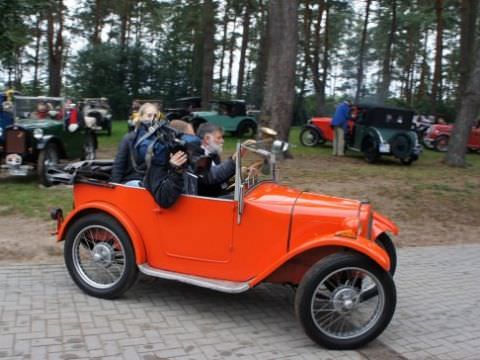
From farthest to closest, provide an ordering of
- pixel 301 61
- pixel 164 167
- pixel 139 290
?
pixel 301 61 < pixel 139 290 < pixel 164 167

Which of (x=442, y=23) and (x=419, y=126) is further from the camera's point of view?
(x=442, y=23)

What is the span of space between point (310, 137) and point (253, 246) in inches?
601

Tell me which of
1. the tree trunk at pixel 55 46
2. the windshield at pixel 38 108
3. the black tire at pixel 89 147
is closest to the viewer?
the windshield at pixel 38 108

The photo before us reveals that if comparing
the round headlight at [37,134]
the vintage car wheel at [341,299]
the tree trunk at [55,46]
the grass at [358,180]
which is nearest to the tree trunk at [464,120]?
the grass at [358,180]

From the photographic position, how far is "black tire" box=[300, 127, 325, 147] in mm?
19047

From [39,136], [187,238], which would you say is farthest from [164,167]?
[39,136]

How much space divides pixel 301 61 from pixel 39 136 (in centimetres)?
3316

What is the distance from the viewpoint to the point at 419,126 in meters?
23.0

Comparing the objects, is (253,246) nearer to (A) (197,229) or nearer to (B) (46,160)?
(A) (197,229)

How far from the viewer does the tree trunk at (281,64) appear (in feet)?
42.1

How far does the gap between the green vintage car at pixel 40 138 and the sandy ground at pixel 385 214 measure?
2.50 m

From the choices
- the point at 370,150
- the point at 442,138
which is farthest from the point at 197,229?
the point at 442,138

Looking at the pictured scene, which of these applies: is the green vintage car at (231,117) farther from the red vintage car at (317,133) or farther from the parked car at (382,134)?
the parked car at (382,134)

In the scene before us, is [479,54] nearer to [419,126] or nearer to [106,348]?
[419,126]
